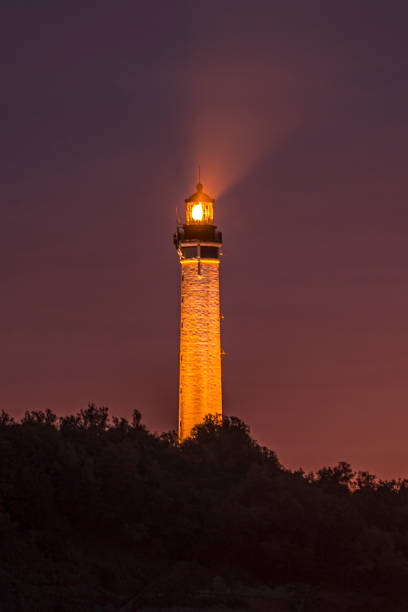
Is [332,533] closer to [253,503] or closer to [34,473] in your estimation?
[253,503]

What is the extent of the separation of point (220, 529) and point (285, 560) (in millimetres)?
3095

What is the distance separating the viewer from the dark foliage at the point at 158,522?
159 ft

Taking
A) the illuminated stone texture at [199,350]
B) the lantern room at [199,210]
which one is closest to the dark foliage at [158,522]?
the illuminated stone texture at [199,350]

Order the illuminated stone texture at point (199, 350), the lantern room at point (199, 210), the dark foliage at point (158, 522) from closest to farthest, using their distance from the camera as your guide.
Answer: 1. the dark foliage at point (158, 522)
2. the illuminated stone texture at point (199, 350)
3. the lantern room at point (199, 210)

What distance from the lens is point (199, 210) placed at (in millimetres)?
75125

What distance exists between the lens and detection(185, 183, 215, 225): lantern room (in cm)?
7500

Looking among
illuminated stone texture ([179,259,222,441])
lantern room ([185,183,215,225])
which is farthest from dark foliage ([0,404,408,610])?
lantern room ([185,183,215,225])

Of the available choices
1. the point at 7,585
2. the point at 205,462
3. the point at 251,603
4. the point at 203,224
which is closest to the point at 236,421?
the point at 205,462

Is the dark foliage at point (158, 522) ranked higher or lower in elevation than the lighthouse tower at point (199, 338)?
lower

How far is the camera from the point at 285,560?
173ft

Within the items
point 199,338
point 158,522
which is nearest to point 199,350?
point 199,338

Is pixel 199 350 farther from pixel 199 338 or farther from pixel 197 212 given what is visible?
pixel 197 212

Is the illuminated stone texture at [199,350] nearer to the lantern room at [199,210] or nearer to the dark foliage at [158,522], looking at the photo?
the lantern room at [199,210]

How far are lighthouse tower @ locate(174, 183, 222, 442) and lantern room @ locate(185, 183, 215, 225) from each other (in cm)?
224
